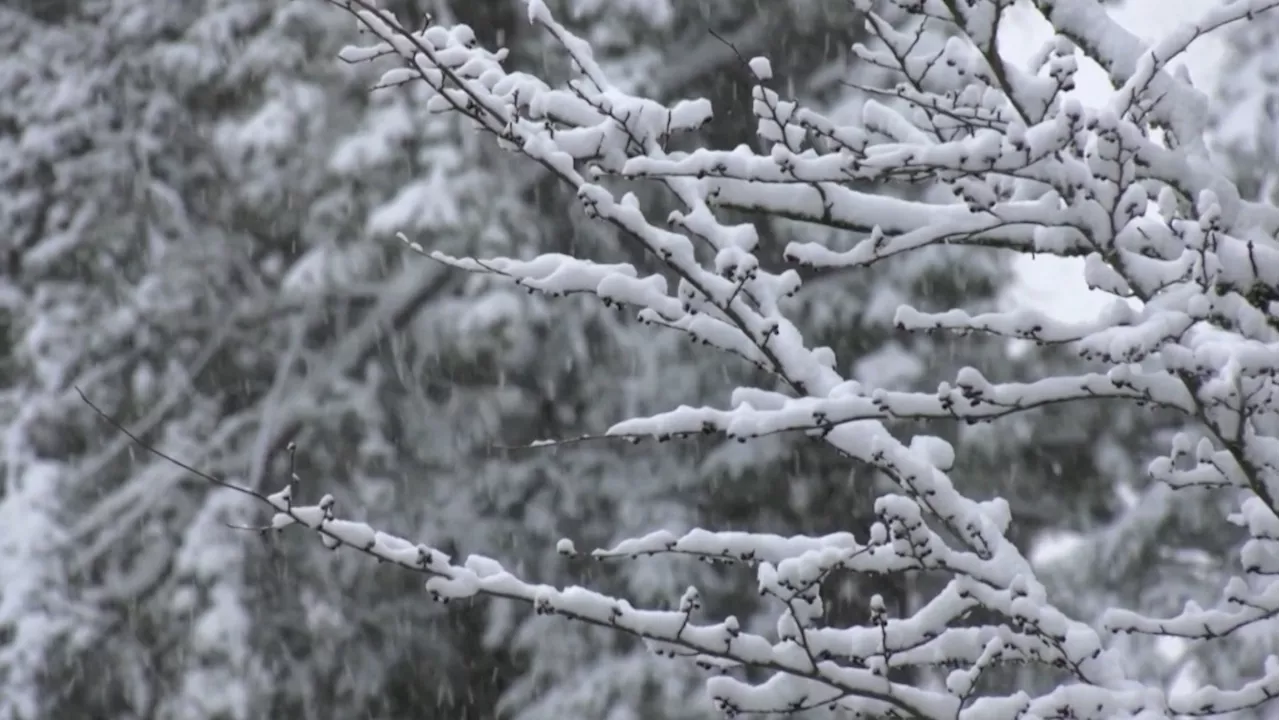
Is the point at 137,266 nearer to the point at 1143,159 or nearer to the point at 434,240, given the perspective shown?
the point at 434,240

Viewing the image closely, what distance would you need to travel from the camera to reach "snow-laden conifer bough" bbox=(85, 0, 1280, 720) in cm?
188

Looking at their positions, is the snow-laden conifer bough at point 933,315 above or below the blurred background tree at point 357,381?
below

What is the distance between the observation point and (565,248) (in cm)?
876

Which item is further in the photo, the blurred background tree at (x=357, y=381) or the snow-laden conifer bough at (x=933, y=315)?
the blurred background tree at (x=357, y=381)

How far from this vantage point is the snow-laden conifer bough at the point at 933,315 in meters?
1.88

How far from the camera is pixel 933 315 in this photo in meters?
2.04

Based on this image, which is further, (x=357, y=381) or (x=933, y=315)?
(x=357, y=381)

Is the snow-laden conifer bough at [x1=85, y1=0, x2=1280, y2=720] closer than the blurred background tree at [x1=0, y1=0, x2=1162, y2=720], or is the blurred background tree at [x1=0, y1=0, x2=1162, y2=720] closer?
the snow-laden conifer bough at [x1=85, y1=0, x2=1280, y2=720]

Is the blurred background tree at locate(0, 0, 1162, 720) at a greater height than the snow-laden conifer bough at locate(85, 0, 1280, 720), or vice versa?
the blurred background tree at locate(0, 0, 1162, 720)

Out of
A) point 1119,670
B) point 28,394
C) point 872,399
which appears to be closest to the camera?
point 872,399

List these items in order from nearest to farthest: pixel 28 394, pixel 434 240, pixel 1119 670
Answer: pixel 1119 670 < pixel 434 240 < pixel 28 394

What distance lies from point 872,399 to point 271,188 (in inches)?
288

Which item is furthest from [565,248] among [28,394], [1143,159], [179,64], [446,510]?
[1143,159]

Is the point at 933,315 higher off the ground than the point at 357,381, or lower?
lower
